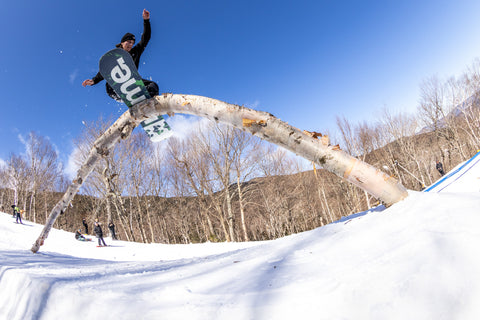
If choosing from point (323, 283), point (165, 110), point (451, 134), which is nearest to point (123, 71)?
point (165, 110)

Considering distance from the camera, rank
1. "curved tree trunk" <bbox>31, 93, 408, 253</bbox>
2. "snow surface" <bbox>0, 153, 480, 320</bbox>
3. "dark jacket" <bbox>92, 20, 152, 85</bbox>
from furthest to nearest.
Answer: "dark jacket" <bbox>92, 20, 152, 85</bbox>
"curved tree trunk" <bbox>31, 93, 408, 253</bbox>
"snow surface" <bbox>0, 153, 480, 320</bbox>

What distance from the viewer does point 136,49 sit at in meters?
2.88

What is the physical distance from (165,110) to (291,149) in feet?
4.99

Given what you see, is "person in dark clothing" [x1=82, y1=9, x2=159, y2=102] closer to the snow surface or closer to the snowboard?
the snowboard

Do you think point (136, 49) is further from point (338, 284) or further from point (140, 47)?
point (338, 284)

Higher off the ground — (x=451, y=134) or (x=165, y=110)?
(x=451, y=134)

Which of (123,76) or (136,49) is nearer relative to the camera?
(123,76)

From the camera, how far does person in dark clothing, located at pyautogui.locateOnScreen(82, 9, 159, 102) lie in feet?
8.66

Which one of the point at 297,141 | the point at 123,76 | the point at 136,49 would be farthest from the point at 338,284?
the point at 136,49

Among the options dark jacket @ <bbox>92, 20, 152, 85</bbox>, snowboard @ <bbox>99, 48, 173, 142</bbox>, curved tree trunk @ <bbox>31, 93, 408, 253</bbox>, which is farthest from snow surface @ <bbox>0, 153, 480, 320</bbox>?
dark jacket @ <bbox>92, 20, 152, 85</bbox>

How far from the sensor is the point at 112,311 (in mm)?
1023

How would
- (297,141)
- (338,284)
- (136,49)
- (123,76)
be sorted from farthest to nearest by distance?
(136,49) → (123,76) → (297,141) → (338,284)

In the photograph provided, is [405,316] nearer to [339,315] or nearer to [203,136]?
[339,315]

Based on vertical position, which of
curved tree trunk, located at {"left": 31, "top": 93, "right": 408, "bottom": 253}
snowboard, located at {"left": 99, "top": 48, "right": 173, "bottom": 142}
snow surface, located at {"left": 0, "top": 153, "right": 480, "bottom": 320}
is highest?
snowboard, located at {"left": 99, "top": 48, "right": 173, "bottom": 142}
